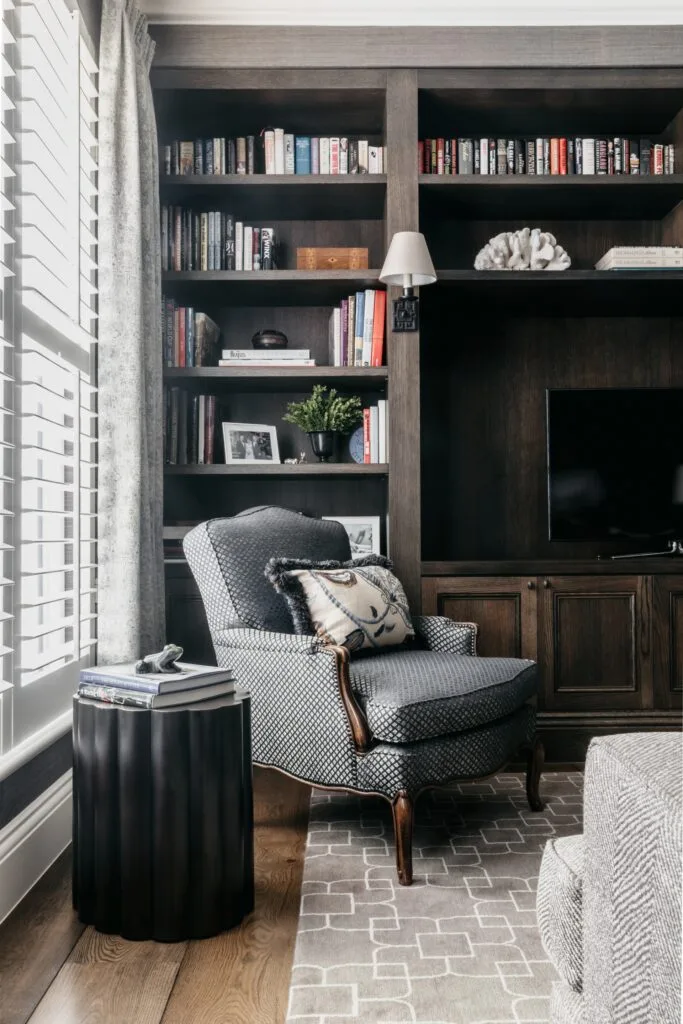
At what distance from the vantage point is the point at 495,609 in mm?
3154

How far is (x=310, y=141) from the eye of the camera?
333 centimetres

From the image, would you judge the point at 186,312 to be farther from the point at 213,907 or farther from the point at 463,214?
the point at 213,907

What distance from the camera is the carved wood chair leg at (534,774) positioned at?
8.38 ft

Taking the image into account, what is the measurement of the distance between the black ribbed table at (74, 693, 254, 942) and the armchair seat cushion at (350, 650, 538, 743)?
45cm

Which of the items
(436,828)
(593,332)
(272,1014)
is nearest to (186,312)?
(593,332)

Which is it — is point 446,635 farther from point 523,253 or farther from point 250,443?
point 523,253

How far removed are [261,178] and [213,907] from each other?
259cm

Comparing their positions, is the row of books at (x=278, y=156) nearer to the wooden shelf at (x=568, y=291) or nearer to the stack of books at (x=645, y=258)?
the wooden shelf at (x=568, y=291)

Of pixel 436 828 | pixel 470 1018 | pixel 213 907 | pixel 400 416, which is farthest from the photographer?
pixel 400 416

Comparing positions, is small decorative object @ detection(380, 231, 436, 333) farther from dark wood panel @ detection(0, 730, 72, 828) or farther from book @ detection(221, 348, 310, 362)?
dark wood panel @ detection(0, 730, 72, 828)

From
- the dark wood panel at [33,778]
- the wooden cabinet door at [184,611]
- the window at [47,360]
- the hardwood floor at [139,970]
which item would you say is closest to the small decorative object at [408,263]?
the window at [47,360]

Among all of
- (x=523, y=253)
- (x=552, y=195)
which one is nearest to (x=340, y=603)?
(x=523, y=253)

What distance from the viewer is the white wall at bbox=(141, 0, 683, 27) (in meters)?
3.13

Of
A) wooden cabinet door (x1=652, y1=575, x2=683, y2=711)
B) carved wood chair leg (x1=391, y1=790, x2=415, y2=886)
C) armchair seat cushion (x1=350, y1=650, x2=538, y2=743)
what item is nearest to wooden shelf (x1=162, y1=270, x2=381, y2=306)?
armchair seat cushion (x1=350, y1=650, x2=538, y2=743)
